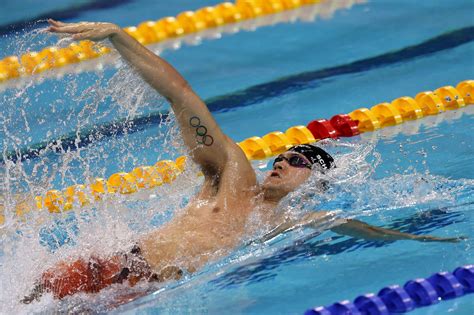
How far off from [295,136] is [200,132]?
4.64 ft

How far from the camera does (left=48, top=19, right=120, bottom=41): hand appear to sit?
3.22 m

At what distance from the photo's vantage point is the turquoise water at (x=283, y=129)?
324 cm

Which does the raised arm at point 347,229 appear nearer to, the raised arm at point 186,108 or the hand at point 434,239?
the hand at point 434,239

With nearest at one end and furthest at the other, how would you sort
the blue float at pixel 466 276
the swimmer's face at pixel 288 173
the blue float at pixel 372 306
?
the blue float at pixel 372 306 < the blue float at pixel 466 276 < the swimmer's face at pixel 288 173

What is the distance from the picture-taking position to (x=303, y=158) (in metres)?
3.57

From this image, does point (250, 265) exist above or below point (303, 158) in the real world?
below

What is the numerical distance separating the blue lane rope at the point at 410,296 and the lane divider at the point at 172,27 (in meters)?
3.59

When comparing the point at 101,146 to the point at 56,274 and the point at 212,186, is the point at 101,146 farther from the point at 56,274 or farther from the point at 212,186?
the point at 56,274

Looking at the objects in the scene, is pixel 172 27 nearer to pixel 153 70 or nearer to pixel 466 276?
pixel 153 70

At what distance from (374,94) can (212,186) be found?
2.12 meters

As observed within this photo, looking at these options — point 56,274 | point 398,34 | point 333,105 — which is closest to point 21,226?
point 56,274

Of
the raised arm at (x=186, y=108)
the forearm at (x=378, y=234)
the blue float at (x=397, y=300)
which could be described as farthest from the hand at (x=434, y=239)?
the raised arm at (x=186, y=108)

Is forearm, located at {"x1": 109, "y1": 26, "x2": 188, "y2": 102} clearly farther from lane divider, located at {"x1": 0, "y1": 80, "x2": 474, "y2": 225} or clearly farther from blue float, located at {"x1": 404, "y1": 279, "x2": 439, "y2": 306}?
blue float, located at {"x1": 404, "y1": 279, "x2": 439, "y2": 306}

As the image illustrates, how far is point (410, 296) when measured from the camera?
304 centimetres
